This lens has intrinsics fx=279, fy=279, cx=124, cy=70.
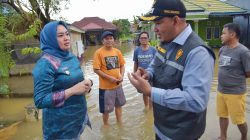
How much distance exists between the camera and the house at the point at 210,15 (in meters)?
21.8

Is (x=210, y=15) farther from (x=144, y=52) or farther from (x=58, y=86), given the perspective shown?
(x=58, y=86)

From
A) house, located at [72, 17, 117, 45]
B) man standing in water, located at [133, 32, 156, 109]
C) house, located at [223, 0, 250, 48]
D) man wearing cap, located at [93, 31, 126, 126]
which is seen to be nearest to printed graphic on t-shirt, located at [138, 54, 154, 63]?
man standing in water, located at [133, 32, 156, 109]

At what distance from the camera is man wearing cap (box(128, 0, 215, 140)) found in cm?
208

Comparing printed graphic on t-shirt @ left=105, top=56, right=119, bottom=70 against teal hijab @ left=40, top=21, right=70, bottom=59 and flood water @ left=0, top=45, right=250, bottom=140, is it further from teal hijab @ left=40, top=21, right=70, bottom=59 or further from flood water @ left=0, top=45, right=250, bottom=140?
teal hijab @ left=40, top=21, right=70, bottom=59

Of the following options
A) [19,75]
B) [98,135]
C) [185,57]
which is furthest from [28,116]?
[19,75]

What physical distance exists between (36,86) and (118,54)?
10.2 ft

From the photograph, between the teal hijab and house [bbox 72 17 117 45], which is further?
house [bbox 72 17 117 45]

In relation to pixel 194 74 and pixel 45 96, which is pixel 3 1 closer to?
pixel 45 96

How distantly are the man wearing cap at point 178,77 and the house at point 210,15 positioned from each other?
19521mm

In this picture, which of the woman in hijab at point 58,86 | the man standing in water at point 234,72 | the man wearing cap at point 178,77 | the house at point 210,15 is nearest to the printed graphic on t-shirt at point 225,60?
the man standing in water at point 234,72

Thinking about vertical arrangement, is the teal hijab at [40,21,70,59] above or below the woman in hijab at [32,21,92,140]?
above

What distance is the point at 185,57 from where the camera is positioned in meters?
2.18

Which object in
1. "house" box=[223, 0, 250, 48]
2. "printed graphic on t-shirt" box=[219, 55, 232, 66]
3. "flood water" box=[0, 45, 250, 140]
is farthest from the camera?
"house" box=[223, 0, 250, 48]

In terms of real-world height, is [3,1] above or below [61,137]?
above
